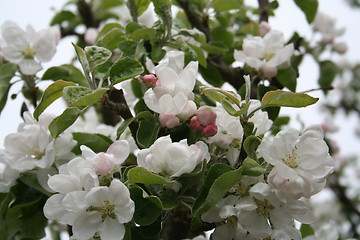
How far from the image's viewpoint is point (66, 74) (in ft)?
4.34

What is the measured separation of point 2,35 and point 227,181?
2.58 ft

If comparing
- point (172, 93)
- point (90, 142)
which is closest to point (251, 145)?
point (172, 93)

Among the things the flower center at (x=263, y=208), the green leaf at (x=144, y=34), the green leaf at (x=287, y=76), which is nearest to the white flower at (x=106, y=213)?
the flower center at (x=263, y=208)

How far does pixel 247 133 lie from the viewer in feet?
3.13

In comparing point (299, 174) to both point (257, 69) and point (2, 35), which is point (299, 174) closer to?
point (257, 69)

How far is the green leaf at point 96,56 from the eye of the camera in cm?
102

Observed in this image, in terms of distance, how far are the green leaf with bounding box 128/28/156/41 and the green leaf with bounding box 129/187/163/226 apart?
0.38 meters

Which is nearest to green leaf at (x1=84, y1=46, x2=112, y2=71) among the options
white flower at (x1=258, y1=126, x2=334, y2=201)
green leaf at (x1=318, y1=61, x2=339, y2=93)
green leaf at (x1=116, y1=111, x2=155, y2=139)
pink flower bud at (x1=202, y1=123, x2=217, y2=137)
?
green leaf at (x1=116, y1=111, x2=155, y2=139)

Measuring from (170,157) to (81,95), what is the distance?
7.3 inches

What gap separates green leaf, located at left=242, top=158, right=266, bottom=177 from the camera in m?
0.87

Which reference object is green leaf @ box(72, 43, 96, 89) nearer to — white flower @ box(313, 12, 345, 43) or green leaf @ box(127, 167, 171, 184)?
green leaf @ box(127, 167, 171, 184)

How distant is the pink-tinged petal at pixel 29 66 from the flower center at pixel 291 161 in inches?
27.6

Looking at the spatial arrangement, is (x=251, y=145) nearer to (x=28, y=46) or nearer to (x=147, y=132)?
(x=147, y=132)

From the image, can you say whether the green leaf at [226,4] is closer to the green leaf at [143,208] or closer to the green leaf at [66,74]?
the green leaf at [66,74]
